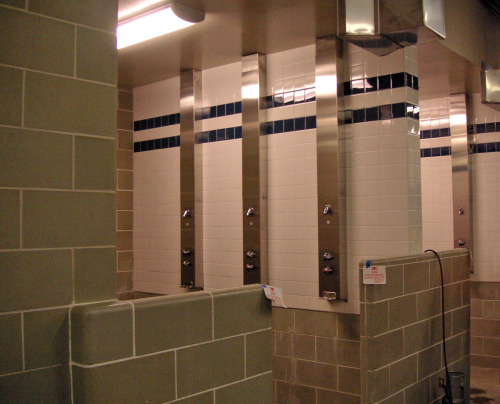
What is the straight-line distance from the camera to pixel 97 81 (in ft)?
5.43

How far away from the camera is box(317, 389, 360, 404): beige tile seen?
391cm

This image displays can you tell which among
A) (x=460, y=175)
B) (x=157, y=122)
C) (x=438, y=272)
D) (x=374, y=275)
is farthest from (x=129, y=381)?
(x=460, y=175)

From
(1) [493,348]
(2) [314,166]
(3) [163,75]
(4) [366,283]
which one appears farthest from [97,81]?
(1) [493,348]

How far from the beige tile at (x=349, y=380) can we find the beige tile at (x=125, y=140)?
2.94 meters

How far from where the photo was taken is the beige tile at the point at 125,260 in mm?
5332

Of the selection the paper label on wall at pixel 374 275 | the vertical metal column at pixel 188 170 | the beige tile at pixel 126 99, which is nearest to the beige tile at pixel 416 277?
the paper label on wall at pixel 374 275

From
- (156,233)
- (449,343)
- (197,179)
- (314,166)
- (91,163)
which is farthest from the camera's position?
(156,233)

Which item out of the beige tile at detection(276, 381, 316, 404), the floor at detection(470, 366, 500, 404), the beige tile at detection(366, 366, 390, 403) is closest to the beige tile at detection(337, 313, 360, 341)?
the beige tile at detection(276, 381, 316, 404)

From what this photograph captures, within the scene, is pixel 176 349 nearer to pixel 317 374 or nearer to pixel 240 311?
pixel 240 311

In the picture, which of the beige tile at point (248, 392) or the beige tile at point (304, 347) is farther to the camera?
the beige tile at point (304, 347)

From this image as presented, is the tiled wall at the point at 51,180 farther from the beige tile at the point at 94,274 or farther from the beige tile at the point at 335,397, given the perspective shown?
the beige tile at the point at 335,397

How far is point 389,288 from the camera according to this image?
293cm

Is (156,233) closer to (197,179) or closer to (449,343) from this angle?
(197,179)

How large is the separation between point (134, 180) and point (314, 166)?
209 cm
